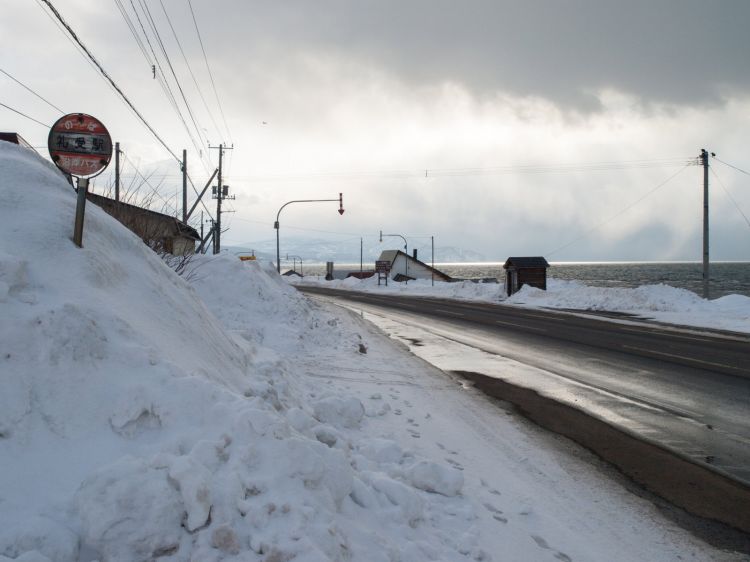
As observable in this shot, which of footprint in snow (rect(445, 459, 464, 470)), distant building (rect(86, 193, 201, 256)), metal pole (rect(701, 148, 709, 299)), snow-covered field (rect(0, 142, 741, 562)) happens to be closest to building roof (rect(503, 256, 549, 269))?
metal pole (rect(701, 148, 709, 299))

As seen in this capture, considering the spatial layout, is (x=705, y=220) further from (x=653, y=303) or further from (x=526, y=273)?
(x=526, y=273)

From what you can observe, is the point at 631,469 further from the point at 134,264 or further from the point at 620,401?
the point at 134,264

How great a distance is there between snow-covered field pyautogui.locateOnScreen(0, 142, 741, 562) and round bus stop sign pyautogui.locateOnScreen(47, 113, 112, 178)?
491 millimetres

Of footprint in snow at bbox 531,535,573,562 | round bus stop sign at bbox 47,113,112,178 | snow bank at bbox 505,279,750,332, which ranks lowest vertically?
footprint in snow at bbox 531,535,573,562

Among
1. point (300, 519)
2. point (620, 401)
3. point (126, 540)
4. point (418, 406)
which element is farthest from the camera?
point (620, 401)

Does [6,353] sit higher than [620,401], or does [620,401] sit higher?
[6,353]

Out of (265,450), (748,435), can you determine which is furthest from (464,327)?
(265,450)

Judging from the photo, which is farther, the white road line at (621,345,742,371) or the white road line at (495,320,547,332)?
the white road line at (495,320,547,332)

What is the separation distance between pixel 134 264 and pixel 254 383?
194 centimetres

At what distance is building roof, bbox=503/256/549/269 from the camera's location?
120 ft

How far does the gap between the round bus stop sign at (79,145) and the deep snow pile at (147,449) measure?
0.49 meters

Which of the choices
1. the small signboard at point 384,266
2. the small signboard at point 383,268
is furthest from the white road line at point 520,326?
the small signboard at point 384,266

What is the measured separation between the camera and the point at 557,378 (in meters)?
9.89

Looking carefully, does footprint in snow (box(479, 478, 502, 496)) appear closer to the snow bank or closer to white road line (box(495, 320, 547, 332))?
white road line (box(495, 320, 547, 332))
